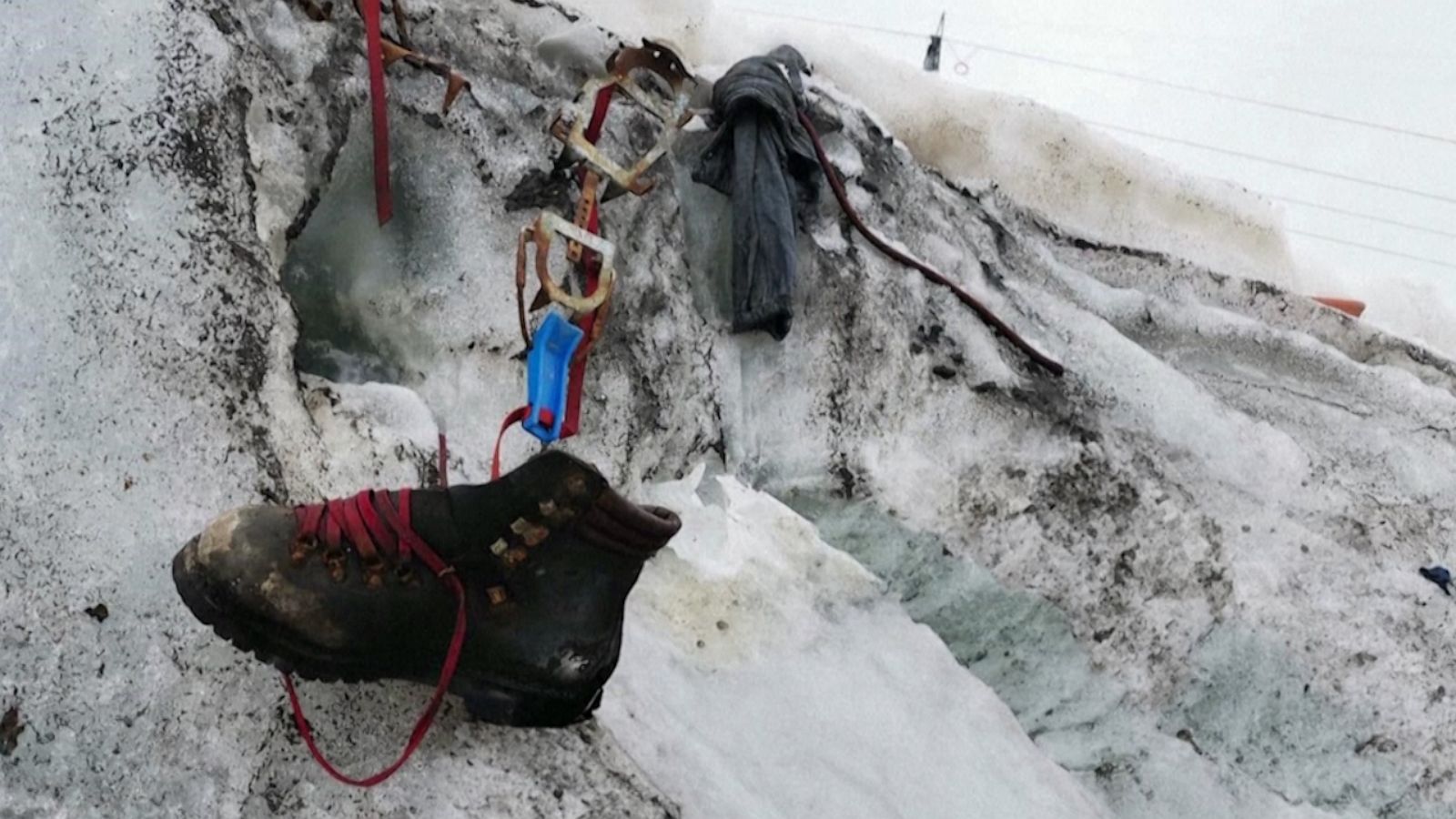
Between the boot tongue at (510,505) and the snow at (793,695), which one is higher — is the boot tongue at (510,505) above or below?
above

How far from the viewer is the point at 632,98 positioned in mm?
2600

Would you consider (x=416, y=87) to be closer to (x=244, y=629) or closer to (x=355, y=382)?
(x=355, y=382)

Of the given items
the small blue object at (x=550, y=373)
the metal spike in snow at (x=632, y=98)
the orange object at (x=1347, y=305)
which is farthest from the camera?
the orange object at (x=1347, y=305)

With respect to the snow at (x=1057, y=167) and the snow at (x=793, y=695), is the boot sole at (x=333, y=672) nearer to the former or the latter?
the snow at (x=793, y=695)

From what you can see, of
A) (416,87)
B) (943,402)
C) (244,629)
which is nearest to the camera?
(244,629)

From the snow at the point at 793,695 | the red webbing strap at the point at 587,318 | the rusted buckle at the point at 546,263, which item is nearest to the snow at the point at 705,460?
the snow at the point at 793,695

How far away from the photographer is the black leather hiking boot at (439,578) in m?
1.57

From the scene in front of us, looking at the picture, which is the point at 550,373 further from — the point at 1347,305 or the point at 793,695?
the point at 1347,305

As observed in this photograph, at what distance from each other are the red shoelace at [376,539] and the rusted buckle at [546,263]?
1.70 ft

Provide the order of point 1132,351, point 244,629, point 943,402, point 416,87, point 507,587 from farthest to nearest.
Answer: point 1132,351 → point 943,402 → point 416,87 → point 507,587 → point 244,629

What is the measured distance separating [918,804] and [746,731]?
0.38m

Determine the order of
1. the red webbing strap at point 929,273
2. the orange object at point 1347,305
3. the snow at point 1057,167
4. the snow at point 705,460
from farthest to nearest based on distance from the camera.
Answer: the orange object at point 1347,305, the snow at point 1057,167, the red webbing strap at point 929,273, the snow at point 705,460

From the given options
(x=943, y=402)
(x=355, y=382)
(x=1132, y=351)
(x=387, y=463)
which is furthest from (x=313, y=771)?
(x=1132, y=351)

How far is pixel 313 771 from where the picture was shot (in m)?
1.72
